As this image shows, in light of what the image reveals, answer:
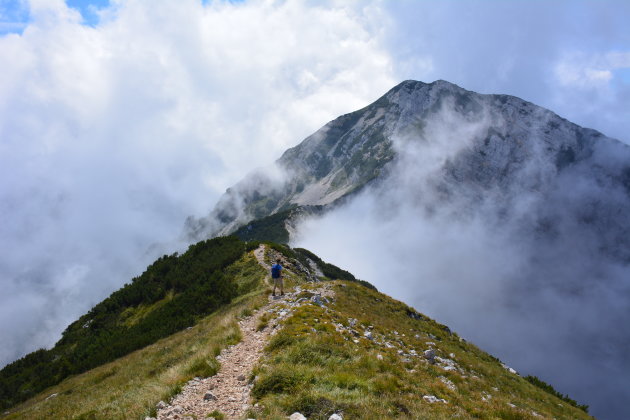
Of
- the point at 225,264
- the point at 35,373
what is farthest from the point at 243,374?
the point at 35,373

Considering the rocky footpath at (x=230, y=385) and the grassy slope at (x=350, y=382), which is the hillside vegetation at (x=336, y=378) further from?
the rocky footpath at (x=230, y=385)

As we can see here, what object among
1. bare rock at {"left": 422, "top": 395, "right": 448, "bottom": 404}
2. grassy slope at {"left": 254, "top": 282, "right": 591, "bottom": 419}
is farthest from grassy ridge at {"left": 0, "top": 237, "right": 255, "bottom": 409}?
bare rock at {"left": 422, "top": 395, "right": 448, "bottom": 404}

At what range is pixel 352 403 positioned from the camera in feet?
30.3

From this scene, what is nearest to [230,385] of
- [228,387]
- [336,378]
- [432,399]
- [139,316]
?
[228,387]

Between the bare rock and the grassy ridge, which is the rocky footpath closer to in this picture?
the bare rock

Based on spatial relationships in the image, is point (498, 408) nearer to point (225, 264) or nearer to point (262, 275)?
point (262, 275)

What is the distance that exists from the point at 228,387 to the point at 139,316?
3937cm

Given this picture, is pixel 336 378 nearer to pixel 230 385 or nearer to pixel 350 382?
pixel 350 382

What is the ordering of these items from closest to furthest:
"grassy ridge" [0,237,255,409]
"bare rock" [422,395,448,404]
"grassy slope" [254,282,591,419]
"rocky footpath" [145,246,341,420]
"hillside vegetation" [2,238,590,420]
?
"grassy slope" [254,282,591,419]
"hillside vegetation" [2,238,590,420]
"rocky footpath" [145,246,341,420]
"bare rock" [422,395,448,404]
"grassy ridge" [0,237,255,409]

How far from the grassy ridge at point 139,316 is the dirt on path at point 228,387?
20066 mm

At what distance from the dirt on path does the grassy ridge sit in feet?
65.8

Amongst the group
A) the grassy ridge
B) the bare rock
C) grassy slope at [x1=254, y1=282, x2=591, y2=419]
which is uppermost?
the grassy ridge

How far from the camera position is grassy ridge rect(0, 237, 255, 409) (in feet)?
118

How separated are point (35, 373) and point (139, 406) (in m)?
41.2
